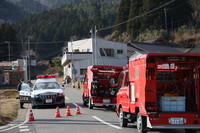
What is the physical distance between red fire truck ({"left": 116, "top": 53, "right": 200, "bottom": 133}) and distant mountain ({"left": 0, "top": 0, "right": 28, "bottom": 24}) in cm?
17089

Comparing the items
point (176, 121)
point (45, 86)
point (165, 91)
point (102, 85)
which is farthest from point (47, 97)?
point (176, 121)

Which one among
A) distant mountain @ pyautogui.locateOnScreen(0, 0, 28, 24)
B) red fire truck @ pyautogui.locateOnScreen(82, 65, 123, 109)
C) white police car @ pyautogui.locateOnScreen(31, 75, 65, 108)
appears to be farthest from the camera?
distant mountain @ pyautogui.locateOnScreen(0, 0, 28, 24)

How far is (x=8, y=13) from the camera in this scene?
6757 inches

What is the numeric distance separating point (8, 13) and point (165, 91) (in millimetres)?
174586

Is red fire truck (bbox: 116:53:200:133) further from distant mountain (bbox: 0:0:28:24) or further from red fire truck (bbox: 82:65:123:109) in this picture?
distant mountain (bbox: 0:0:28:24)

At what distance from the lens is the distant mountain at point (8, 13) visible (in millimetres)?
169625

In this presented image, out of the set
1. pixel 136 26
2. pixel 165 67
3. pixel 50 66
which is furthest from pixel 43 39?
pixel 165 67

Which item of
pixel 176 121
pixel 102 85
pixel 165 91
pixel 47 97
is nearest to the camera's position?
pixel 176 121

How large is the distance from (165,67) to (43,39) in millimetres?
100524

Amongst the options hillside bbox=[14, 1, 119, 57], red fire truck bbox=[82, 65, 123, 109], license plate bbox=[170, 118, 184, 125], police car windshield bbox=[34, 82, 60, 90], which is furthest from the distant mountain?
license plate bbox=[170, 118, 184, 125]

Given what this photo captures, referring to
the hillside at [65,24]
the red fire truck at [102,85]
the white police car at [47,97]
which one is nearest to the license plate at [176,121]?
the red fire truck at [102,85]

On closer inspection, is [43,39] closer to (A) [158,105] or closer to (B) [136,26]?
(B) [136,26]

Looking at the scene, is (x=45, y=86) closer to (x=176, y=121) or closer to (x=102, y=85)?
(x=102, y=85)

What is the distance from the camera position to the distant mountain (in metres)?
170
